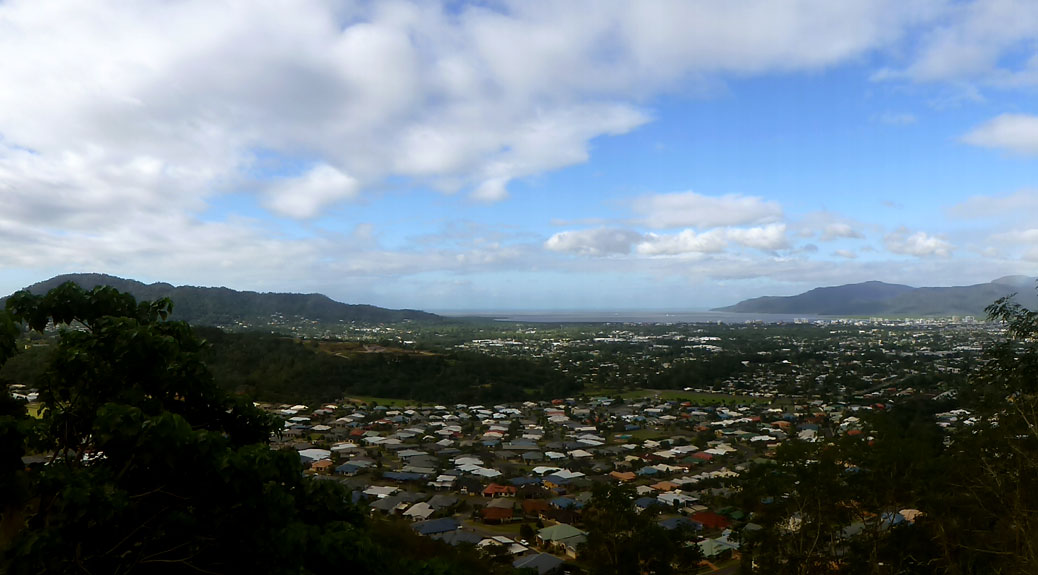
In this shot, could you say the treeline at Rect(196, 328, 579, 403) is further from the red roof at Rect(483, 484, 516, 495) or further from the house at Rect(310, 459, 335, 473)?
the red roof at Rect(483, 484, 516, 495)

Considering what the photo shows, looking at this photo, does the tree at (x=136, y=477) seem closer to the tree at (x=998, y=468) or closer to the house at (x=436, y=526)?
the tree at (x=998, y=468)

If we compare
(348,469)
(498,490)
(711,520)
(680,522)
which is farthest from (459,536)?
(348,469)

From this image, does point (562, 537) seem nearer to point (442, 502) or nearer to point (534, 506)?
point (534, 506)

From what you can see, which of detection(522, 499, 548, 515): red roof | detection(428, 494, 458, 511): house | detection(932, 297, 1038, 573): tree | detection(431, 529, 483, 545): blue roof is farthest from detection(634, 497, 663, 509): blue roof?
detection(932, 297, 1038, 573): tree

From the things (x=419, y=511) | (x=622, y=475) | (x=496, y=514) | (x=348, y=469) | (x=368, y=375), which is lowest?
(x=622, y=475)

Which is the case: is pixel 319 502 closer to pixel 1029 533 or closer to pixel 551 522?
pixel 1029 533

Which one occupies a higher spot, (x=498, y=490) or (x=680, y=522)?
(x=680, y=522)

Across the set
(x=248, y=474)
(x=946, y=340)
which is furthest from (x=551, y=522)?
(x=946, y=340)
